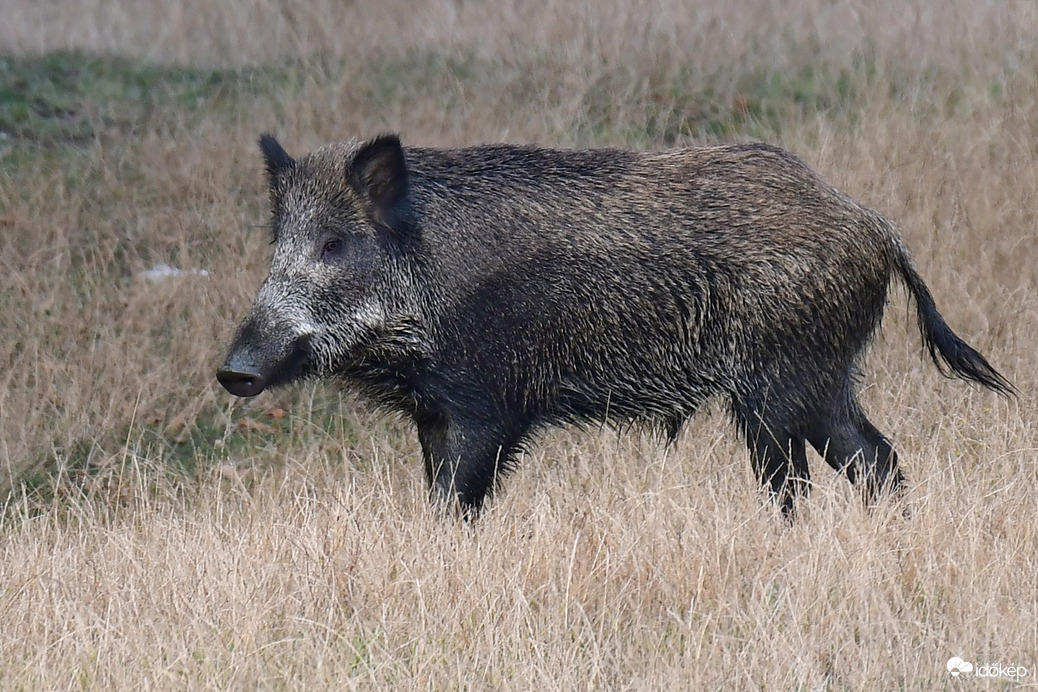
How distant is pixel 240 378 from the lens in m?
4.69


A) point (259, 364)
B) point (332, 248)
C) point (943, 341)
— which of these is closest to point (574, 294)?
point (332, 248)

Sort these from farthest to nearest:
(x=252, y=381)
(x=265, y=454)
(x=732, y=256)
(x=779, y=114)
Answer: (x=779, y=114), (x=265, y=454), (x=732, y=256), (x=252, y=381)

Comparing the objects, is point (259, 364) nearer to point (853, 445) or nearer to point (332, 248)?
point (332, 248)

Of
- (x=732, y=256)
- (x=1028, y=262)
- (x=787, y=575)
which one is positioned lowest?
(x=1028, y=262)

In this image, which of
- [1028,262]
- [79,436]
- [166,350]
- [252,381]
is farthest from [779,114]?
[252,381]

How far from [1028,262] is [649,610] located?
4443 mm

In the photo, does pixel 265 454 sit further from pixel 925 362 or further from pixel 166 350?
pixel 925 362

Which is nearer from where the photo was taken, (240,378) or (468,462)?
(240,378)

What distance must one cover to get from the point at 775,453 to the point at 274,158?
218 cm

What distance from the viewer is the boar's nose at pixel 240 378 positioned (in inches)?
184

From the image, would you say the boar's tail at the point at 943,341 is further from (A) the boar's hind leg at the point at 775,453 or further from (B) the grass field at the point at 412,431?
(A) the boar's hind leg at the point at 775,453

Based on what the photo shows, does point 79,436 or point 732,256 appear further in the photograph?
point 79,436

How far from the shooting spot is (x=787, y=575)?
4.15m

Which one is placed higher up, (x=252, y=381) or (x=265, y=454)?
(x=252, y=381)
